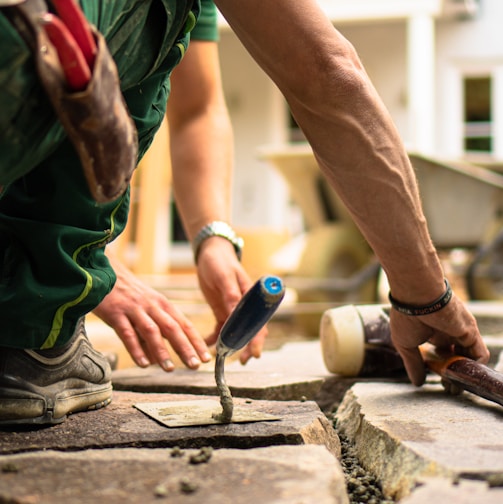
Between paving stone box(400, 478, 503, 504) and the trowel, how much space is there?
1.09 feet

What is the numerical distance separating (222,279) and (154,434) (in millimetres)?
615

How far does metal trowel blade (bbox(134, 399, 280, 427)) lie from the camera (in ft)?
4.37

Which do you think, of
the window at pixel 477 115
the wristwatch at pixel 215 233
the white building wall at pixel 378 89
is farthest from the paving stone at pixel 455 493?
the window at pixel 477 115

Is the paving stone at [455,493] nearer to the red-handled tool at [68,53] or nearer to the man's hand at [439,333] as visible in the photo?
the man's hand at [439,333]

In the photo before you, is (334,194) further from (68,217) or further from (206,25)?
(68,217)

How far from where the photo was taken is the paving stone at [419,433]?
110 cm

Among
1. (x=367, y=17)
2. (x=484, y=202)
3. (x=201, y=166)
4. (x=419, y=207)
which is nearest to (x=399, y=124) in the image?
(x=367, y=17)

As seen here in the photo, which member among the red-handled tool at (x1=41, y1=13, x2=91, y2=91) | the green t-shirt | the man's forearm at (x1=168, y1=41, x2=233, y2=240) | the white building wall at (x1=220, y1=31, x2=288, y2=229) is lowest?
the white building wall at (x1=220, y1=31, x2=288, y2=229)

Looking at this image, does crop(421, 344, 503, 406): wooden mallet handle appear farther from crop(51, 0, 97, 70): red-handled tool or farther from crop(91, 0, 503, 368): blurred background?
crop(91, 0, 503, 368): blurred background

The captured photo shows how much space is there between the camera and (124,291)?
1.76 m

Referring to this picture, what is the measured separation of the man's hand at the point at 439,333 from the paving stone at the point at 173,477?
1.23ft

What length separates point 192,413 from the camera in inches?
55.3

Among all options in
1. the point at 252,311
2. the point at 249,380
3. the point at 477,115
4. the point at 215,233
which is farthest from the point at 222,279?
the point at 477,115

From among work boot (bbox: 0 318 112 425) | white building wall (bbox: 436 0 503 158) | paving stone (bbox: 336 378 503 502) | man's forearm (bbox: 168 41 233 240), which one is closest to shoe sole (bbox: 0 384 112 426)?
work boot (bbox: 0 318 112 425)
